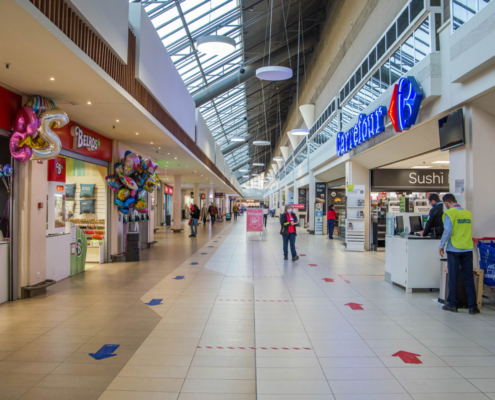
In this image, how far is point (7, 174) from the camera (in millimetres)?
4961

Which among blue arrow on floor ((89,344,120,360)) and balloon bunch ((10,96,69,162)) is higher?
balloon bunch ((10,96,69,162))

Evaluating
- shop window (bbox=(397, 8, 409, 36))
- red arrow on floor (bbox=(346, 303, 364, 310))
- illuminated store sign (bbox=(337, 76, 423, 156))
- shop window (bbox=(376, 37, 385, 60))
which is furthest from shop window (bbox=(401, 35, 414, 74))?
red arrow on floor (bbox=(346, 303, 364, 310))

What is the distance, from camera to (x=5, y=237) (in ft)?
16.8

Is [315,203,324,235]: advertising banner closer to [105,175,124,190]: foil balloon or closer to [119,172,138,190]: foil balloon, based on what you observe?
[119,172,138,190]: foil balloon

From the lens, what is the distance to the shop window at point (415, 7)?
6453 millimetres

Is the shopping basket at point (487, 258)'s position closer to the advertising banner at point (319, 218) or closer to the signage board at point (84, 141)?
the signage board at point (84, 141)

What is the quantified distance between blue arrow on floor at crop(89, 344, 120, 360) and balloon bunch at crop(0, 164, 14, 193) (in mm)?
3125

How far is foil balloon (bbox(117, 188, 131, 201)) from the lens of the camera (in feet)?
28.3

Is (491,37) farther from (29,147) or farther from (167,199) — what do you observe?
(167,199)

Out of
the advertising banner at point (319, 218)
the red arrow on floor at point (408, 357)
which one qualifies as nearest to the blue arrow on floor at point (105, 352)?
the red arrow on floor at point (408, 357)

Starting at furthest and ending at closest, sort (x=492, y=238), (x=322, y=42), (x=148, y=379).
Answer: (x=322, y=42), (x=492, y=238), (x=148, y=379)

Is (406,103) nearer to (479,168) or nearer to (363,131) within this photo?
(479,168)

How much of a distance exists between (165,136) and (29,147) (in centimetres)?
368

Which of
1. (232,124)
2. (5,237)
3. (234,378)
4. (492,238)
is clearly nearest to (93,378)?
(234,378)
